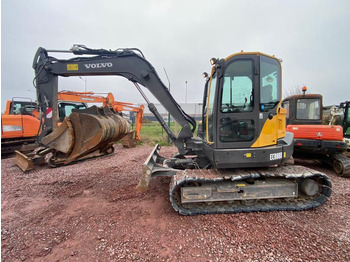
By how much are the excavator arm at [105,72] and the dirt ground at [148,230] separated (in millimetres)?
1747

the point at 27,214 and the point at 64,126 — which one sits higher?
the point at 64,126

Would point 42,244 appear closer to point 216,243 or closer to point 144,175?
point 144,175

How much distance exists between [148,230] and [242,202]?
173 cm

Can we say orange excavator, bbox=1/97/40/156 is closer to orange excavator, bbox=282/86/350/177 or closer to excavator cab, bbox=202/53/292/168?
excavator cab, bbox=202/53/292/168

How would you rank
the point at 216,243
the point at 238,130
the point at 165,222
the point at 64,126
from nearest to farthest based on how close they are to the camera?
1. the point at 216,243
2. the point at 165,222
3. the point at 238,130
4. the point at 64,126

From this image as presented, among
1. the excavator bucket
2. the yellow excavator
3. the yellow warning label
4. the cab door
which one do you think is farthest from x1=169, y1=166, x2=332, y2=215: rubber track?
the yellow warning label

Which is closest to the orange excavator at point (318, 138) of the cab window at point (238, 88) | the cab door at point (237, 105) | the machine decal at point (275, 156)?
the machine decal at point (275, 156)

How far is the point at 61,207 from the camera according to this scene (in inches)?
123

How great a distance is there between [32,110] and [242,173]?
34.3ft

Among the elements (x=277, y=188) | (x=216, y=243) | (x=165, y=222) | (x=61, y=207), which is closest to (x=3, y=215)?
(x=61, y=207)

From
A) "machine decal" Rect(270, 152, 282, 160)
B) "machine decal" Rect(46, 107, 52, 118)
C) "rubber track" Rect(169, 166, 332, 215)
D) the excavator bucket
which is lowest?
"rubber track" Rect(169, 166, 332, 215)

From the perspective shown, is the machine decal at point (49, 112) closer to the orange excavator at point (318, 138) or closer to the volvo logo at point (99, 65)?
the volvo logo at point (99, 65)

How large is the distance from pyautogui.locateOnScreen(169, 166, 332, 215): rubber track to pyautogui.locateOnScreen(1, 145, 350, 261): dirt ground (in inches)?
4.3

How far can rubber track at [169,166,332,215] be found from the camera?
113 inches
